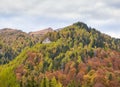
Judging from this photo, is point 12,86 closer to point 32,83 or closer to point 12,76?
point 12,76

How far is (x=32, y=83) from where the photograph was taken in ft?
411

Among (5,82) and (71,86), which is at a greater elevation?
(5,82)

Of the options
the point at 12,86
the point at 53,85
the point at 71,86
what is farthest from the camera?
the point at 71,86

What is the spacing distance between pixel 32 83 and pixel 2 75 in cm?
3649

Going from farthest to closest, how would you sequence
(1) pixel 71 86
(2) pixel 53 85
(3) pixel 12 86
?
(1) pixel 71 86 → (2) pixel 53 85 → (3) pixel 12 86

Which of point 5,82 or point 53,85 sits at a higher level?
point 5,82

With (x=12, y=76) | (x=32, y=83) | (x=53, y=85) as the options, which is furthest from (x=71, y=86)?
(x=12, y=76)

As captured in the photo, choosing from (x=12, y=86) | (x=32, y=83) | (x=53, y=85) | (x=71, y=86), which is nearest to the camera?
(x=12, y=86)

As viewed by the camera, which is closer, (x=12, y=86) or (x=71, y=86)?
(x=12, y=86)

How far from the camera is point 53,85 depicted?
140500mm

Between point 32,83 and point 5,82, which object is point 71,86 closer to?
point 32,83

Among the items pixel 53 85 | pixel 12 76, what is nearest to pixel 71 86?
pixel 53 85

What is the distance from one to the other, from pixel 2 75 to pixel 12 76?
2.60 m

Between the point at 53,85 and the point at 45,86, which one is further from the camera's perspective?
the point at 53,85
